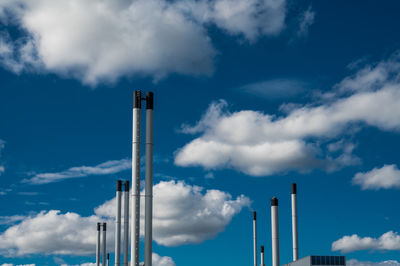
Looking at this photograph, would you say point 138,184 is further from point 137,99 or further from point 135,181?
point 137,99

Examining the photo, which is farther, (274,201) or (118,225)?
(118,225)

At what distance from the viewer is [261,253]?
111 metres

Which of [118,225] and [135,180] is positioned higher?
[135,180]

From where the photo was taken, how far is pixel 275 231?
8388cm

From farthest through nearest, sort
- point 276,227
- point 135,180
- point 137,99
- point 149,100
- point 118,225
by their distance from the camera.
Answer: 1. point 118,225
2. point 276,227
3. point 149,100
4. point 137,99
5. point 135,180

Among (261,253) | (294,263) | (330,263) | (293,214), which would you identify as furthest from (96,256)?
(330,263)

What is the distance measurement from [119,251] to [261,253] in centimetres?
3358

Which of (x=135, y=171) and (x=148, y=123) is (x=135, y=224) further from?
(x=148, y=123)

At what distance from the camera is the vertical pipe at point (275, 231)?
272ft

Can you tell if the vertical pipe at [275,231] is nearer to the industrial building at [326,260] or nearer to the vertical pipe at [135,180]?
the industrial building at [326,260]

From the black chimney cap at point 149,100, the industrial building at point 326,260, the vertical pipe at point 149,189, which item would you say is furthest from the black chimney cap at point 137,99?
the industrial building at point 326,260

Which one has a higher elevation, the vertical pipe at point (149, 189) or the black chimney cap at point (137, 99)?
the black chimney cap at point (137, 99)

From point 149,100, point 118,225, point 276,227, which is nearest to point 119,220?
point 118,225

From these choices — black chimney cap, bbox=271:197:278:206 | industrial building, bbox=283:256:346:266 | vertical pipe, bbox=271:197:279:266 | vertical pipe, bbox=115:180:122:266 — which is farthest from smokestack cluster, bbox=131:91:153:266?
vertical pipe, bbox=115:180:122:266
